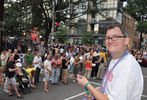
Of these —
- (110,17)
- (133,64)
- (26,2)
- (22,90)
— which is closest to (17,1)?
(26,2)

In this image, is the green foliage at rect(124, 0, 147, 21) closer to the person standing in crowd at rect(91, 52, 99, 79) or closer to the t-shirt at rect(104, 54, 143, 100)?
the person standing in crowd at rect(91, 52, 99, 79)

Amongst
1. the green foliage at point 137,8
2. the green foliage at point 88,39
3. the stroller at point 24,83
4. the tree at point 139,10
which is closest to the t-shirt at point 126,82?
the stroller at point 24,83

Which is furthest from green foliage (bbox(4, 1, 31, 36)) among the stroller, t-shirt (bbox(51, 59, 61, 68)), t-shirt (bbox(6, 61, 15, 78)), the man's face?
the man's face

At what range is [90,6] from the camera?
18109 mm

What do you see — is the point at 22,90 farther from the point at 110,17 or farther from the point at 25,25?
the point at 110,17

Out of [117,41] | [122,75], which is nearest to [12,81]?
[117,41]

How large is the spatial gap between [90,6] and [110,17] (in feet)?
81.1

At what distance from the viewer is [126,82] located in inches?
43.4

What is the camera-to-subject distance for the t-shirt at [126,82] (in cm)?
110

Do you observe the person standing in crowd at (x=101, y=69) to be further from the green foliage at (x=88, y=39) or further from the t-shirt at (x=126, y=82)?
the green foliage at (x=88, y=39)

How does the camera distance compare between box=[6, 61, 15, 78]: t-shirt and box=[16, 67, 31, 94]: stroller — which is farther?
box=[16, 67, 31, 94]: stroller

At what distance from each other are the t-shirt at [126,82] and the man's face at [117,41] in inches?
6.7

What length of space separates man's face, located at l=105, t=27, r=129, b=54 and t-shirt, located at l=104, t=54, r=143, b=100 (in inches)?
6.7

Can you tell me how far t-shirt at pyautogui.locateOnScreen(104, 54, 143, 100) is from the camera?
1.10 m
